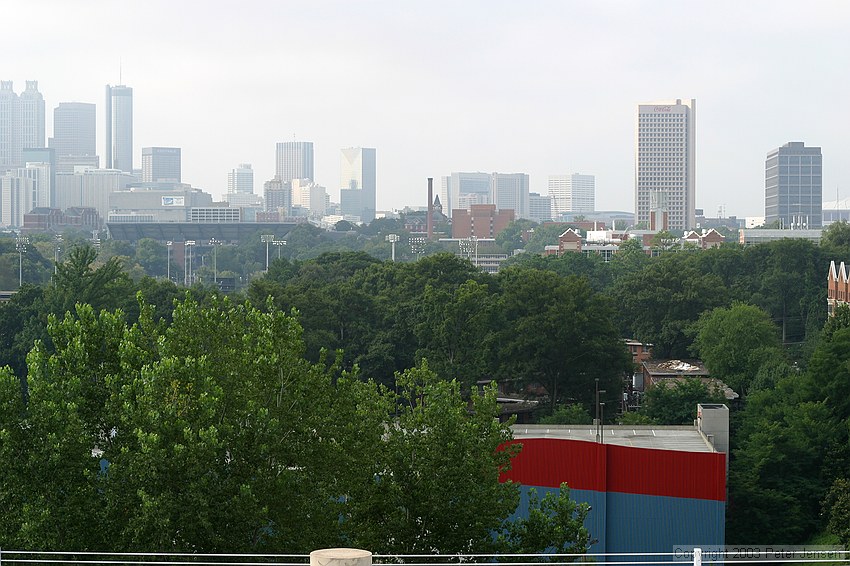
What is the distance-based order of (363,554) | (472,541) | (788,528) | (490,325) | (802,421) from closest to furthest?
(363,554)
(472,541)
(788,528)
(802,421)
(490,325)

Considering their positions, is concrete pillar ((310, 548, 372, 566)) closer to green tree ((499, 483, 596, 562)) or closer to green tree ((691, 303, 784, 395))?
green tree ((499, 483, 596, 562))

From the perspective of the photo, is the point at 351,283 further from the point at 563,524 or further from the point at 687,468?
the point at 563,524

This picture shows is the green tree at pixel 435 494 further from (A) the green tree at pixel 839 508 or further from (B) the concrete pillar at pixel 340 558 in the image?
(A) the green tree at pixel 839 508

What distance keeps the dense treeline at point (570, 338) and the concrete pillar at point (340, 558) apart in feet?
67.6

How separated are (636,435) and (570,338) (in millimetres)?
18671

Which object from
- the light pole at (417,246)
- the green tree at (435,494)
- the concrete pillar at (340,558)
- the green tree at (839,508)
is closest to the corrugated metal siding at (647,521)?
the green tree at (839,508)

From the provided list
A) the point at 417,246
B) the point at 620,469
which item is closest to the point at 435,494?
the point at 620,469

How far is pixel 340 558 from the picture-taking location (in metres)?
12.8

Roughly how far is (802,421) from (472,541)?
18502mm

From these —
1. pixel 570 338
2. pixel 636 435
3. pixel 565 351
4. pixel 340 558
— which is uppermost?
pixel 340 558

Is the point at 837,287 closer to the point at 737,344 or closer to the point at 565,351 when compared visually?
the point at 737,344

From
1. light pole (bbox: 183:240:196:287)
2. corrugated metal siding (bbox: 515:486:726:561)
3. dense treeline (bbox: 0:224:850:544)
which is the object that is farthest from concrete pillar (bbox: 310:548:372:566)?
light pole (bbox: 183:240:196:287)

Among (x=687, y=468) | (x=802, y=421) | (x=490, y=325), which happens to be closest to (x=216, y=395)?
(x=687, y=468)

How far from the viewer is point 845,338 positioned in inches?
1577
